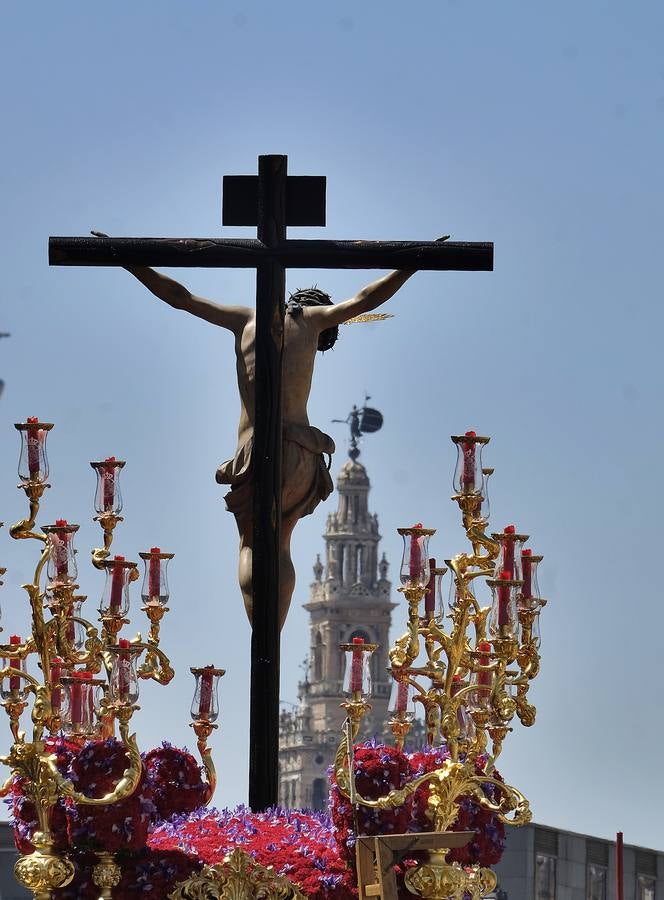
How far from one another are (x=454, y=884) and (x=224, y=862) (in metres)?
1.19

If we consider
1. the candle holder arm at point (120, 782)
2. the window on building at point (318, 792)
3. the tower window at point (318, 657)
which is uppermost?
the tower window at point (318, 657)

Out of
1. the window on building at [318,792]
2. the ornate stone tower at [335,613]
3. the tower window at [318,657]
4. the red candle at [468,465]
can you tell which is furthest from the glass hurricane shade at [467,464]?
the tower window at [318,657]

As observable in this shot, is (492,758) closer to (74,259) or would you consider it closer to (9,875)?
(74,259)

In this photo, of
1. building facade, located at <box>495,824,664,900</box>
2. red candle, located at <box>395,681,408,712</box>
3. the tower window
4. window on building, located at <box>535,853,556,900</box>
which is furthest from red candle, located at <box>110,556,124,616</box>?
the tower window

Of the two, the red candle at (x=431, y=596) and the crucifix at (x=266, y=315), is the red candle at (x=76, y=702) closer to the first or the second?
the crucifix at (x=266, y=315)

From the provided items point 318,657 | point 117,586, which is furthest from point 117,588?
point 318,657


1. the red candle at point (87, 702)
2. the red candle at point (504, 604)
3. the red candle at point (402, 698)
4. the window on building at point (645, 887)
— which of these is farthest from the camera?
the window on building at point (645, 887)

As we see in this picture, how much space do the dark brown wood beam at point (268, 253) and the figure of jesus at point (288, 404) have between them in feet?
0.63

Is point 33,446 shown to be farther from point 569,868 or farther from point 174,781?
point 569,868

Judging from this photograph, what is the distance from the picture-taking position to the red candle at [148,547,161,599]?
1556cm

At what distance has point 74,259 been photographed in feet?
46.9

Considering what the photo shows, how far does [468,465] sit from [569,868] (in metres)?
13.6

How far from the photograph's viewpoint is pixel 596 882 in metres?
26.5

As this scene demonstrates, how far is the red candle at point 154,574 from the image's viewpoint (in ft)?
51.1
